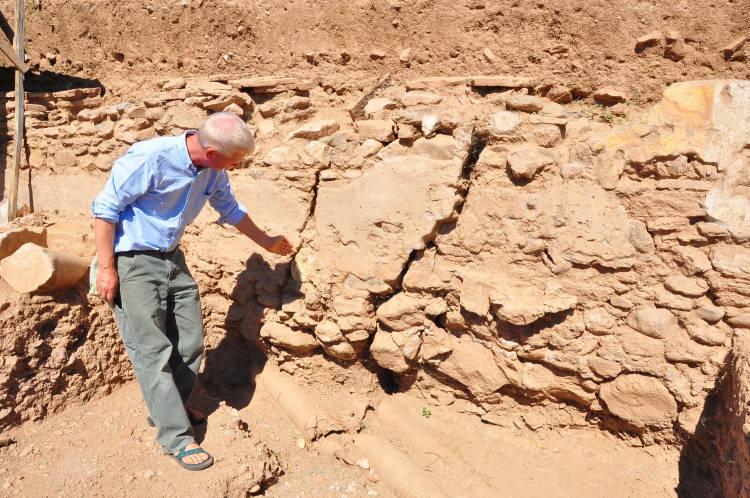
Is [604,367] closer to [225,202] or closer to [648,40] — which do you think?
[648,40]

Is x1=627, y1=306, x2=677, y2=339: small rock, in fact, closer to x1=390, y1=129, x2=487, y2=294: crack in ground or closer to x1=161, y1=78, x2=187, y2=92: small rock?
x1=390, y1=129, x2=487, y2=294: crack in ground

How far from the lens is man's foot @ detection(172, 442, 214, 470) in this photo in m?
2.62

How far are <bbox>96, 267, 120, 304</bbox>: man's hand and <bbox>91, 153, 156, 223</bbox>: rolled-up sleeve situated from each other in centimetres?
24

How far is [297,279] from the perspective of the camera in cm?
336

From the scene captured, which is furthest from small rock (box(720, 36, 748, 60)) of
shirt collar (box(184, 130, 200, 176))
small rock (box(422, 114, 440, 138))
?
shirt collar (box(184, 130, 200, 176))

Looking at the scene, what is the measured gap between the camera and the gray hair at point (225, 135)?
2.41 meters

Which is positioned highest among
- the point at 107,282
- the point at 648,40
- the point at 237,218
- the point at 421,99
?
the point at 648,40

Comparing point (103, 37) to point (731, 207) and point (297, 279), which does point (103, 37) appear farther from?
point (731, 207)

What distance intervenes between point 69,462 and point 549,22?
3.56m

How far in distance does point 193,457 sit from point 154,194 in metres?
1.20

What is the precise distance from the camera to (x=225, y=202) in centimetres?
288

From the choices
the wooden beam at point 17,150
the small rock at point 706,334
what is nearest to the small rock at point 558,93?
the small rock at point 706,334

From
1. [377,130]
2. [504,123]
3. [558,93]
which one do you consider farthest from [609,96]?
[377,130]

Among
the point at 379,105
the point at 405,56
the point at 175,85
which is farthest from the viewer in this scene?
the point at 175,85
